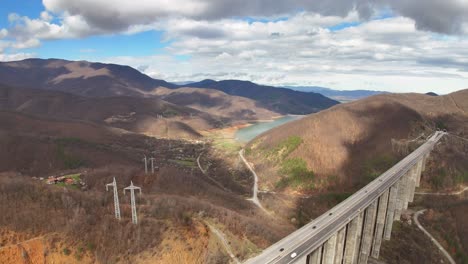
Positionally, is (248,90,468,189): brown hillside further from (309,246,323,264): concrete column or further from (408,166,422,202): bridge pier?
(309,246,323,264): concrete column

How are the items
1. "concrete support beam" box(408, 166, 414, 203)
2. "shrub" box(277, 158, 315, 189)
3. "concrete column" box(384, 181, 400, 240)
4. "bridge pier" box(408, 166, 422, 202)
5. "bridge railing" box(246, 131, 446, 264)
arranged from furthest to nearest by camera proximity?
"shrub" box(277, 158, 315, 189) → "bridge pier" box(408, 166, 422, 202) → "concrete support beam" box(408, 166, 414, 203) → "concrete column" box(384, 181, 400, 240) → "bridge railing" box(246, 131, 446, 264)

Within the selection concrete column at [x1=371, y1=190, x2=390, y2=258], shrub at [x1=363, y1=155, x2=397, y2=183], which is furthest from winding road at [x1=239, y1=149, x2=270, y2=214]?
shrub at [x1=363, y1=155, x2=397, y2=183]

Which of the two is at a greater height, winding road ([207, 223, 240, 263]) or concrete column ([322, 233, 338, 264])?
winding road ([207, 223, 240, 263])

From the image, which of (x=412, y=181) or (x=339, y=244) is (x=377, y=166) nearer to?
(x=412, y=181)

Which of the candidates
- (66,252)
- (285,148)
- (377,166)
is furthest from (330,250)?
(285,148)

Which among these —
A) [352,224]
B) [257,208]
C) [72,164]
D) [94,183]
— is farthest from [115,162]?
[352,224]

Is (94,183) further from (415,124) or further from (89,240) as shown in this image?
(415,124)

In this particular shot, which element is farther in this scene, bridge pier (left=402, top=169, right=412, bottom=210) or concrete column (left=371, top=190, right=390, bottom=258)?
bridge pier (left=402, top=169, right=412, bottom=210)
